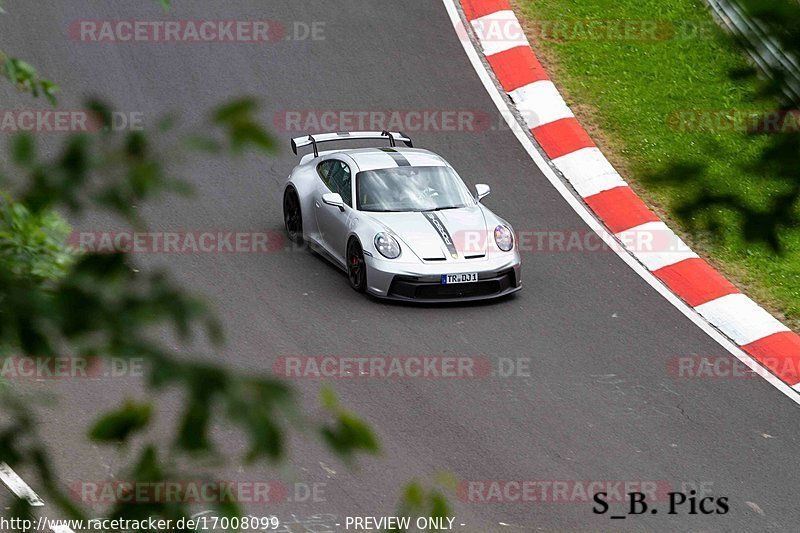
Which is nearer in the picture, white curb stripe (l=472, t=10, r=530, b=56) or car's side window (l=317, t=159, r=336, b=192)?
car's side window (l=317, t=159, r=336, b=192)

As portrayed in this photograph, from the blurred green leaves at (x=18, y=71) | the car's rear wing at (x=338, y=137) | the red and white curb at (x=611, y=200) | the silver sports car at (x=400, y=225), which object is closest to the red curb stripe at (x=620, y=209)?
the red and white curb at (x=611, y=200)

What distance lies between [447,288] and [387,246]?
720mm

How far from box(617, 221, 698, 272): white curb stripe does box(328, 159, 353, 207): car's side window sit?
307cm

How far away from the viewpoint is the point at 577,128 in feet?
46.1

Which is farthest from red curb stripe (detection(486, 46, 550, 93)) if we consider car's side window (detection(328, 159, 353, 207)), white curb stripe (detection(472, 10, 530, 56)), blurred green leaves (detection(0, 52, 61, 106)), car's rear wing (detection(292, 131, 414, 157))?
blurred green leaves (detection(0, 52, 61, 106))

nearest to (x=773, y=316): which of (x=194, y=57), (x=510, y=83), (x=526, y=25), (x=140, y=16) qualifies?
(x=510, y=83)

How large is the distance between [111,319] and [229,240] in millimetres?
10362

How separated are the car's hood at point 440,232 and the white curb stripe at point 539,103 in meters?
3.25

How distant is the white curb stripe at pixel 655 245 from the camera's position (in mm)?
11961

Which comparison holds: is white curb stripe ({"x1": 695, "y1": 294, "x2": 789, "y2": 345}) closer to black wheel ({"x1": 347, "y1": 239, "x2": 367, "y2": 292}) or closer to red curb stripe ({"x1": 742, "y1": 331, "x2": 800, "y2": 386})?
red curb stripe ({"x1": 742, "y1": 331, "x2": 800, "y2": 386})

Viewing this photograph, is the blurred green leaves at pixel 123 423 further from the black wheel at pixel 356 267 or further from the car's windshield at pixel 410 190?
the car's windshield at pixel 410 190

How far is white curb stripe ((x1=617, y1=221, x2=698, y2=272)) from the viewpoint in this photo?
1196cm

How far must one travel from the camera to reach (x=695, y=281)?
1161 cm

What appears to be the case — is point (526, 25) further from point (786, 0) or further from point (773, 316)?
point (786, 0)
